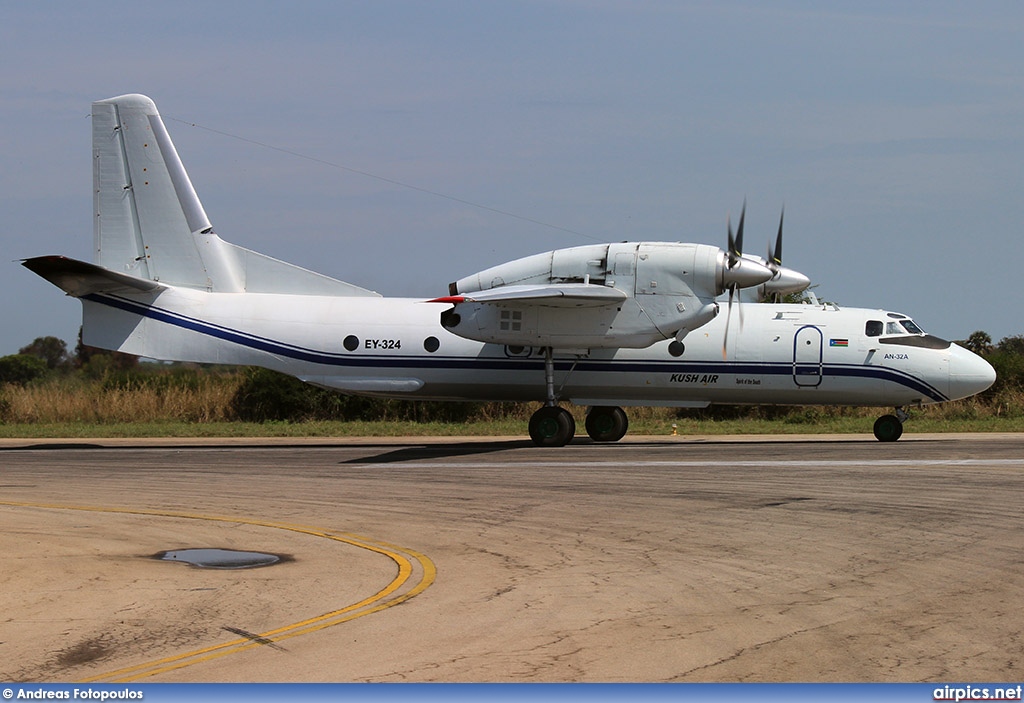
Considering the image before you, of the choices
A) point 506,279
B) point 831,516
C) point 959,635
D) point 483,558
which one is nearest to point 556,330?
point 506,279

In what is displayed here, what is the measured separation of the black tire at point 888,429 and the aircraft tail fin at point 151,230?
1306 centimetres

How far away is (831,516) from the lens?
14.0 m

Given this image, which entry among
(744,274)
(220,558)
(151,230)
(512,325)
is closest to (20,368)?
(151,230)

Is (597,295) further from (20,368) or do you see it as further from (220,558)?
(20,368)

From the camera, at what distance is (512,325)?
85.6ft

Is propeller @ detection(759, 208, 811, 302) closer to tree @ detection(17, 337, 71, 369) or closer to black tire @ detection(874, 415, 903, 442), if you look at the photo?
black tire @ detection(874, 415, 903, 442)

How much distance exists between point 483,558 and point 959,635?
497 cm

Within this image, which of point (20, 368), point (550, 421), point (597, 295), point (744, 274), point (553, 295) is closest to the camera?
point (553, 295)

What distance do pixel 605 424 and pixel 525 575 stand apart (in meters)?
18.2

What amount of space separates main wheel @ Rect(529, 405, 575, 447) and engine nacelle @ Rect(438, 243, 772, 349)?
1.62 metres

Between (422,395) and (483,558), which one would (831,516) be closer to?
(483,558)

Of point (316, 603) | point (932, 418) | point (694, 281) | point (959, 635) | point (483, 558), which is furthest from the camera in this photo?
point (932, 418)

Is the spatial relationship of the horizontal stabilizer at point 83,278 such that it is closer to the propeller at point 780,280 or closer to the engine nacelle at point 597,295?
the engine nacelle at point 597,295

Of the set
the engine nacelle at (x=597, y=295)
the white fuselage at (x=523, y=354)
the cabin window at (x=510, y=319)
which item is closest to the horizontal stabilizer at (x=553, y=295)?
the engine nacelle at (x=597, y=295)
